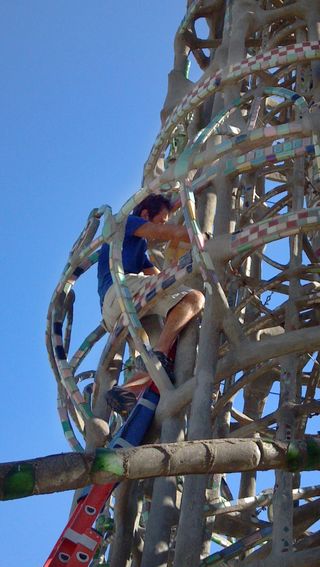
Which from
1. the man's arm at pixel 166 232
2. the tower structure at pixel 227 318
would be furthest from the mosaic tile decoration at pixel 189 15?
the man's arm at pixel 166 232

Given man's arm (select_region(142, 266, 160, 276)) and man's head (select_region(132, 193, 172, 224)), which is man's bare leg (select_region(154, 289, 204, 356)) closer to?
man's arm (select_region(142, 266, 160, 276))

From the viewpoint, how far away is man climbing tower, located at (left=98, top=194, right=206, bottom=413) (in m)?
9.58

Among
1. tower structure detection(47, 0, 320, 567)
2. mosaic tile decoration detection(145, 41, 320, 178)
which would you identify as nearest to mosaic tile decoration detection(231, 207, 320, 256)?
tower structure detection(47, 0, 320, 567)

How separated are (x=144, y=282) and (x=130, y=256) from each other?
45cm

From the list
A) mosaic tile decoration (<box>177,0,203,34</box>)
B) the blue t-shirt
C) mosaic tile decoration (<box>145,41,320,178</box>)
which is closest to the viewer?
the blue t-shirt

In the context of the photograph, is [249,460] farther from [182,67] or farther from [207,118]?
[182,67]

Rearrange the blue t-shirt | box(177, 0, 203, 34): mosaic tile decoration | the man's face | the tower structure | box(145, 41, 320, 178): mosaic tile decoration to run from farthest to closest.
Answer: box(177, 0, 203, 34): mosaic tile decoration < box(145, 41, 320, 178): mosaic tile decoration < the man's face < the blue t-shirt < the tower structure

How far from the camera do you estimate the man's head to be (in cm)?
1041

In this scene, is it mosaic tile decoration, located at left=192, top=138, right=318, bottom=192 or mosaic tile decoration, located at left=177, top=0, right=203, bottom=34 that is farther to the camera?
mosaic tile decoration, located at left=177, top=0, right=203, bottom=34

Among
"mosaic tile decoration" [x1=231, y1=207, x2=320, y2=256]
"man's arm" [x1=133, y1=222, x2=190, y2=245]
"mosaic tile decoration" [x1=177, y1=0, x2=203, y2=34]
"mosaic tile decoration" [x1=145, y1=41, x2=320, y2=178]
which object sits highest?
"mosaic tile decoration" [x1=177, y1=0, x2=203, y2=34]

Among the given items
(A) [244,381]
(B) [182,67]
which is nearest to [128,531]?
(A) [244,381]

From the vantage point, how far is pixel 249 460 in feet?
20.1

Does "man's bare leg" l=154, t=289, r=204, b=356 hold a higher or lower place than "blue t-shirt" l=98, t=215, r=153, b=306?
lower

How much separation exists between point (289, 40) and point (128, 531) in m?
6.68
